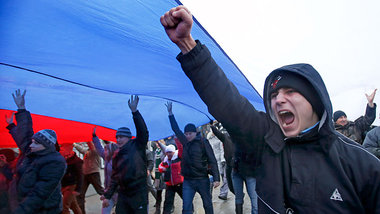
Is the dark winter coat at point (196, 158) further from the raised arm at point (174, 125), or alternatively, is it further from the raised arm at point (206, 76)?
the raised arm at point (206, 76)

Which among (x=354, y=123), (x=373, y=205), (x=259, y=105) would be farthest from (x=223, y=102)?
(x=354, y=123)

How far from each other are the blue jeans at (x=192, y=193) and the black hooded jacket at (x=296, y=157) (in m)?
3.72

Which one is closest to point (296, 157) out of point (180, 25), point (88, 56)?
point (180, 25)

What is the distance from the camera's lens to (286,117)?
1.48 m

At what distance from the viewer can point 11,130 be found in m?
3.50

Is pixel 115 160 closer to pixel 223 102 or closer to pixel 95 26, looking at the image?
pixel 95 26

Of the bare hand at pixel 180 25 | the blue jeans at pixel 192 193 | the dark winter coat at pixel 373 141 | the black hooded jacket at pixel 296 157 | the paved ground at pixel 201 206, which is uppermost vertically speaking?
the bare hand at pixel 180 25

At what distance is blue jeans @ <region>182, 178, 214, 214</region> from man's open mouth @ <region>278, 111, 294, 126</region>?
12.2 feet

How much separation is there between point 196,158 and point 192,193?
0.67 meters

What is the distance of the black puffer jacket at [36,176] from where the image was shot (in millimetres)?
2998

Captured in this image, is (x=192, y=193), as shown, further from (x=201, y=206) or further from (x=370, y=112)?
(x=370, y=112)

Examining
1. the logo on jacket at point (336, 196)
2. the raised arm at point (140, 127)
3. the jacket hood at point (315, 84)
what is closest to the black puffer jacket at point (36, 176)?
the raised arm at point (140, 127)

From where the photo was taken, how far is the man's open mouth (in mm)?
1452

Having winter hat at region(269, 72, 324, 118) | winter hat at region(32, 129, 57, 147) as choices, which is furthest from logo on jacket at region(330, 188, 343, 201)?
winter hat at region(32, 129, 57, 147)
